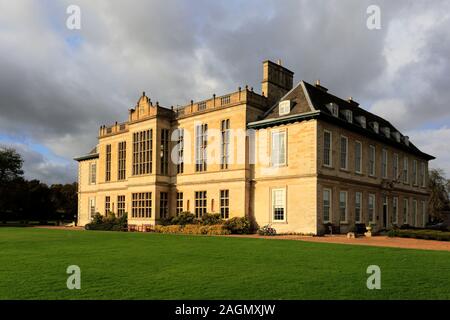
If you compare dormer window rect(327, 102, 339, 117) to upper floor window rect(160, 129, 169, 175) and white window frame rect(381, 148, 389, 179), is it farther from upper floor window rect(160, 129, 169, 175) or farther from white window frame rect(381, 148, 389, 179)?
upper floor window rect(160, 129, 169, 175)

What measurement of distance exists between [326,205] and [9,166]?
2577 inches

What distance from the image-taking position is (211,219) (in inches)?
1407

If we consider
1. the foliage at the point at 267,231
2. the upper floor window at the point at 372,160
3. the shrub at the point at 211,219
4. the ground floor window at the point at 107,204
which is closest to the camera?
the foliage at the point at 267,231

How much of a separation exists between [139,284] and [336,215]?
82.8ft

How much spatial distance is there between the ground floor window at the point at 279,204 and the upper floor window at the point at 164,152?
12282mm

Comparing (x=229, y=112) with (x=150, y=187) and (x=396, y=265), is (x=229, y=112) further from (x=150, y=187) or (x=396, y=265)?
(x=396, y=265)

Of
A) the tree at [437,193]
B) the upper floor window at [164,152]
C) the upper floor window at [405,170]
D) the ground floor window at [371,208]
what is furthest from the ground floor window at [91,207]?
the tree at [437,193]

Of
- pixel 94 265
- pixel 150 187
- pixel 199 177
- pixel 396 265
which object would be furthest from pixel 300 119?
A: pixel 94 265

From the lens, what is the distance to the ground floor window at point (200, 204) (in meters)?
38.2

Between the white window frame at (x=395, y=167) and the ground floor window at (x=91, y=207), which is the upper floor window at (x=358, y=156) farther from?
the ground floor window at (x=91, y=207)

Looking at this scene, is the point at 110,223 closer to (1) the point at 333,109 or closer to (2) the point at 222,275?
(1) the point at 333,109

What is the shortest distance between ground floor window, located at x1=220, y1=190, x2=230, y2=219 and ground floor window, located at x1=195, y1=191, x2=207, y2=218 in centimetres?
198

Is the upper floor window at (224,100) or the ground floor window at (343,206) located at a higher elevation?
the upper floor window at (224,100)

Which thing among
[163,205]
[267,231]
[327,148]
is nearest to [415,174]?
[327,148]
